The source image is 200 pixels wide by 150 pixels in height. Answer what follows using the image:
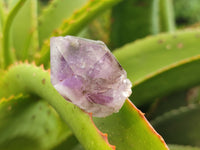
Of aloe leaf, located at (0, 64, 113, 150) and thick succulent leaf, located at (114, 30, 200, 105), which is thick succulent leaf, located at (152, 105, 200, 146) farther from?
aloe leaf, located at (0, 64, 113, 150)

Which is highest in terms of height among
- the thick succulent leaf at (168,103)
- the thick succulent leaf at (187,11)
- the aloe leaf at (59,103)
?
the aloe leaf at (59,103)

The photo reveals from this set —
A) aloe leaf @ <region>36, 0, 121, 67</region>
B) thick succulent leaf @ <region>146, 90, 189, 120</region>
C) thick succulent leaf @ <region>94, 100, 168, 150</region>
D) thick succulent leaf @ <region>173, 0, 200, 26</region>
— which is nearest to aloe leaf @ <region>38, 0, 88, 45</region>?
aloe leaf @ <region>36, 0, 121, 67</region>

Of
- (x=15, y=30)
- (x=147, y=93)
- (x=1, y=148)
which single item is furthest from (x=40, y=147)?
(x=15, y=30)

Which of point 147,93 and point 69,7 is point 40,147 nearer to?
point 147,93

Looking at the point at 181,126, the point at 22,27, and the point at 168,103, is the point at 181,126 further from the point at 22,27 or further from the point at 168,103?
the point at 22,27

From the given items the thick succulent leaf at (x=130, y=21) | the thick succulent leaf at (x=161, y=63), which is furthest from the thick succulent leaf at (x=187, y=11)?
the thick succulent leaf at (x=161, y=63)

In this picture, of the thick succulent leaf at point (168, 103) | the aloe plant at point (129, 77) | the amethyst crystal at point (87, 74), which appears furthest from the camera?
the thick succulent leaf at point (168, 103)

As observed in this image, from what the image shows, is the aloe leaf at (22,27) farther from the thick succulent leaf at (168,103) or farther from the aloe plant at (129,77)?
the thick succulent leaf at (168,103)

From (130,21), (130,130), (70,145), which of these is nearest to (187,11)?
(130,21)
